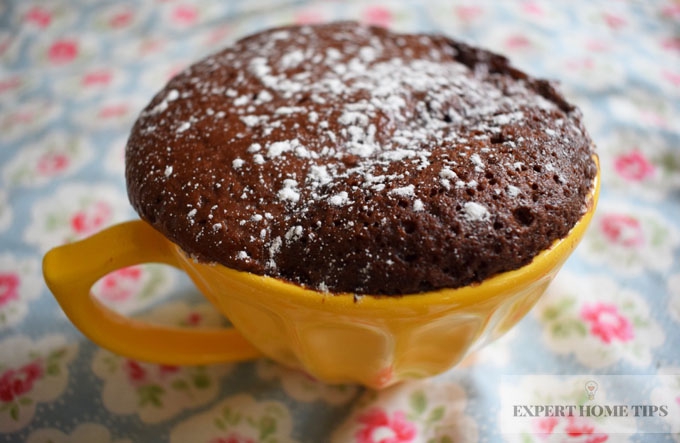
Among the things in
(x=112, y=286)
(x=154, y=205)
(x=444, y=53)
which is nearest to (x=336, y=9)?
(x=444, y=53)

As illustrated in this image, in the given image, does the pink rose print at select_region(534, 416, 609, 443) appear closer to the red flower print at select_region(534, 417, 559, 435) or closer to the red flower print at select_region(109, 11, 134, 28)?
the red flower print at select_region(534, 417, 559, 435)

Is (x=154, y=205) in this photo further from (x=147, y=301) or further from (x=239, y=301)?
(x=147, y=301)

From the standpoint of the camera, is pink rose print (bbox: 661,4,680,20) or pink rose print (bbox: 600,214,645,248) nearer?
pink rose print (bbox: 600,214,645,248)

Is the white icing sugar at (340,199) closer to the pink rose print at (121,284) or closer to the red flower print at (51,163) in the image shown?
the pink rose print at (121,284)

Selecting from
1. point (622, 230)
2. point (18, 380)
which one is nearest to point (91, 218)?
point (18, 380)

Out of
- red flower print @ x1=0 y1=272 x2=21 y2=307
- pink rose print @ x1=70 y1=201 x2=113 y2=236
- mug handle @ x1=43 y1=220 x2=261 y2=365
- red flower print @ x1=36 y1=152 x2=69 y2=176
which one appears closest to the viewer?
mug handle @ x1=43 y1=220 x2=261 y2=365

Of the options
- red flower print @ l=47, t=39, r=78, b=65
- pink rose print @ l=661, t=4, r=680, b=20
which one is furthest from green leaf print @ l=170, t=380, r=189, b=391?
pink rose print @ l=661, t=4, r=680, b=20

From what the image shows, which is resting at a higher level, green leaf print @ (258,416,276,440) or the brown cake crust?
the brown cake crust
